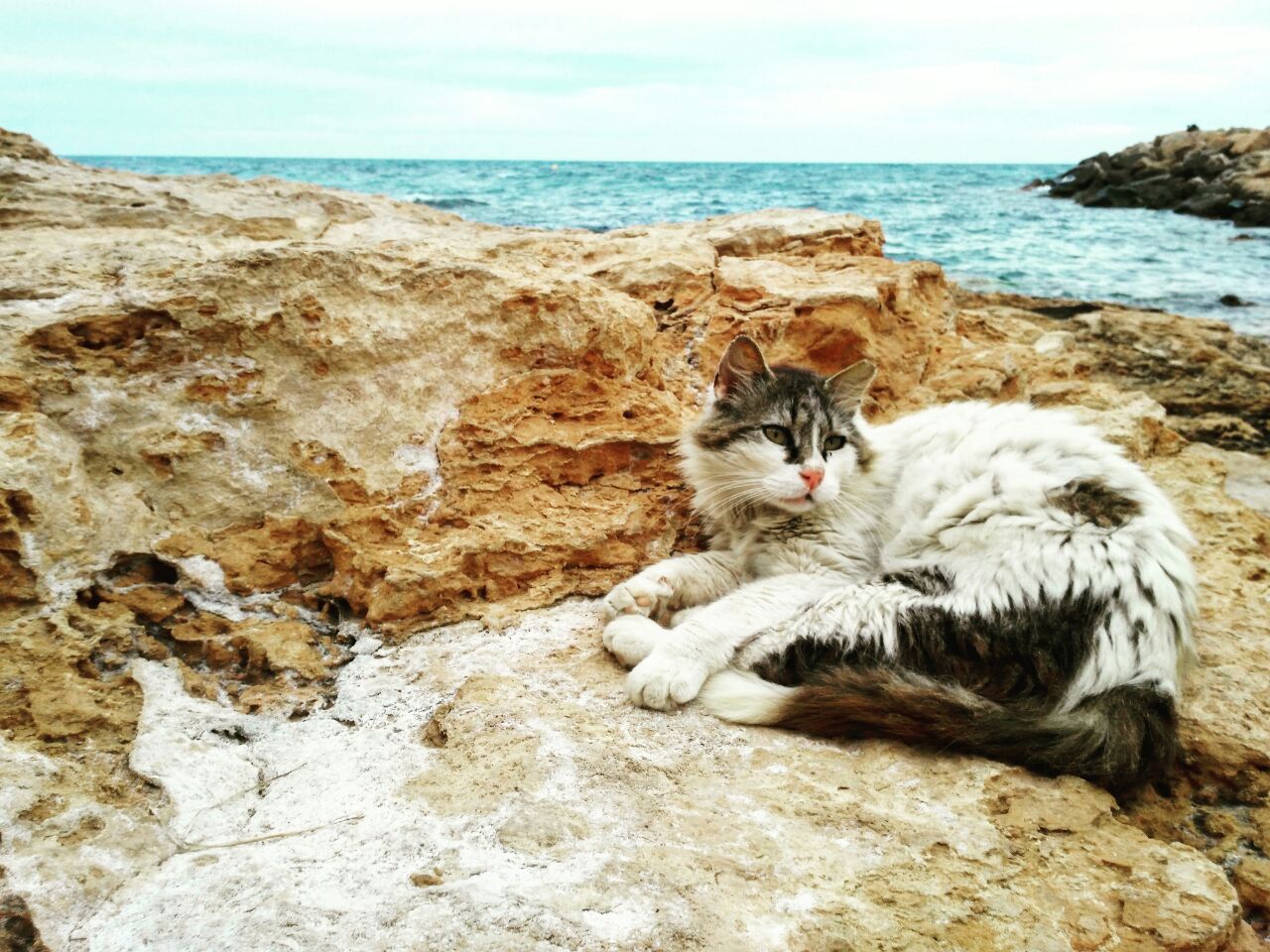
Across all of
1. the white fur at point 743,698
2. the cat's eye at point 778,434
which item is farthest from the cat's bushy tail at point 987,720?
the cat's eye at point 778,434

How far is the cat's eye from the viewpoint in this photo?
10.5ft

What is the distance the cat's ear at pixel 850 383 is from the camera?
10.8ft

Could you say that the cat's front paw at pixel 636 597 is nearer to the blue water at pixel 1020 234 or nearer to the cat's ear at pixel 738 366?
the cat's ear at pixel 738 366

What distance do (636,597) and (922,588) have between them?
3.11 feet

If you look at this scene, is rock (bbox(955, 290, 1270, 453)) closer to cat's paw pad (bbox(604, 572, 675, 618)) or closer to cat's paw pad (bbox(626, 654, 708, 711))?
cat's paw pad (bbox(604, 572, 675, 618))

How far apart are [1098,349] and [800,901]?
6295 millimetres

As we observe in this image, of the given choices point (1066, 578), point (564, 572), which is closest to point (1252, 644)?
point (1066, 578)

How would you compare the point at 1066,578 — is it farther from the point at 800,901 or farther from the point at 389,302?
the point at 389,302

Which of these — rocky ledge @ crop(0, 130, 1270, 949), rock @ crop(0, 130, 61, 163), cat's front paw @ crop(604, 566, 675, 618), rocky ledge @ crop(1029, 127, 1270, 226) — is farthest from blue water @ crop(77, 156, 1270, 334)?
cat's front paw @ crop(604, 566, 675, 618)

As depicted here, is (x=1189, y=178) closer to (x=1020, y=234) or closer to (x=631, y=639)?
(x=1020, y=234)

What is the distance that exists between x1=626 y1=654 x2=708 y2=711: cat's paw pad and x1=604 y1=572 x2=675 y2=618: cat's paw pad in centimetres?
43

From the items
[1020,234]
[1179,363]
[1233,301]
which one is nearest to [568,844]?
[1179,363]

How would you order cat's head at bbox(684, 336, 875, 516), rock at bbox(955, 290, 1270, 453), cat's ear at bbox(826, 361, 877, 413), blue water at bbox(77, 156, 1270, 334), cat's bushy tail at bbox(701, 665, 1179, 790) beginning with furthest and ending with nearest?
1. blue water at bbox(77, 156, 1270, 334)
2. rock at bbox(955, 290, 1270, 453)
3. cat's ear at bbox(826, 361, 877, 413)
4. cat's head at bbox(684, 336, 875, 516)
5. cat's bushy tail at bbox(701, 665, 1179, 790)

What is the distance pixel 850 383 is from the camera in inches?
131
